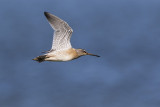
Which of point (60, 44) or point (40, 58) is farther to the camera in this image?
point (60, 44)

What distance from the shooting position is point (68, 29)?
41.3ft

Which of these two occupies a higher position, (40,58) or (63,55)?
(63,55)

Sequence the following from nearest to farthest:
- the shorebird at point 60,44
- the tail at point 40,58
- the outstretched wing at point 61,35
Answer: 1. the tail at point 40,58
2. the shorebird at point 60,44
3. the outstretched wing at point 61,35

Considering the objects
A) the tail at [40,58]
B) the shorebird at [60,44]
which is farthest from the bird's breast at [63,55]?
the tail at [40,58]

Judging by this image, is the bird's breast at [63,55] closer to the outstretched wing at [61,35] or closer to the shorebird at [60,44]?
the shorebird at [60,44]

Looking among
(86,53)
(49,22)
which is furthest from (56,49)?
(86,53)

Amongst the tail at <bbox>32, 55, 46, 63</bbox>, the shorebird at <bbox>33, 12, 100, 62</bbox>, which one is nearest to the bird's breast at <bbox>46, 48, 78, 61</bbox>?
the shorebird at <bbox>33, 12, 100, 62</bbox>

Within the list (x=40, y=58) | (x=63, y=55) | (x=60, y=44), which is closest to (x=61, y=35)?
(x=60, y=44)

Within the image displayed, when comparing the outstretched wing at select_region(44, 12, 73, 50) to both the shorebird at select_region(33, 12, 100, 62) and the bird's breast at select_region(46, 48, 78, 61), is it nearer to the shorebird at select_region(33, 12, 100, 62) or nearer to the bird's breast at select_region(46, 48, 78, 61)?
the shorebird at select_region(33, 12, 100, 62)

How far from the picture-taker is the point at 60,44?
12.7m

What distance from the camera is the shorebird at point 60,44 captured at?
39.7ft

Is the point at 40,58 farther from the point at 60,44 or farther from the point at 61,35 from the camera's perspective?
the point at 61,35

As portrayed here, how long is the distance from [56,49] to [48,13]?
1877 millimetres

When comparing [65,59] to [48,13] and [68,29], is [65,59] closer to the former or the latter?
[68,29]
